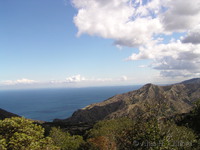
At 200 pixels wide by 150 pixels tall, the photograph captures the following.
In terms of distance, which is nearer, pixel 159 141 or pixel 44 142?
pixel 159 141

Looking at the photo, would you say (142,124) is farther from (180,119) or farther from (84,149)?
(180,119)

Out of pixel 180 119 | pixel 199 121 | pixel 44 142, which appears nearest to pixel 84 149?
pixel 44 142

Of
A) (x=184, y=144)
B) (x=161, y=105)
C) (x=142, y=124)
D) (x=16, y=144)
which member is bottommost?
(x=184, y=144)

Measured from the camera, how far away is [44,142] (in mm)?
19047

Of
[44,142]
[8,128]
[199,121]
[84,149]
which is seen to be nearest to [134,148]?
[44,142]

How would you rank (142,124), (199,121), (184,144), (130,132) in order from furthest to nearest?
(199,121)
(184,144)
(130,132)
(142,124)

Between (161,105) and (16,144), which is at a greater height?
(161,105)

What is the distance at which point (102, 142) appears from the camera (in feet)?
97.3

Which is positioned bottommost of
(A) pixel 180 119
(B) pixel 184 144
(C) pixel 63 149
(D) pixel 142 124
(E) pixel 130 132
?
(A) pixel 180 119

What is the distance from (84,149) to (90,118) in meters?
143

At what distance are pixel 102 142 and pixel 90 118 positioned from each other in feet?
479

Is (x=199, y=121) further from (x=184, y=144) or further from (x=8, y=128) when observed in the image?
(x=8, y=128)

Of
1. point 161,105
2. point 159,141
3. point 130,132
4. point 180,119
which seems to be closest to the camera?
point 159,141

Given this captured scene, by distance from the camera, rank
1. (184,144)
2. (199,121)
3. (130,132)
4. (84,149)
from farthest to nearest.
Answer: (199,121) → (84,149) → (184,144) → (130,132)
